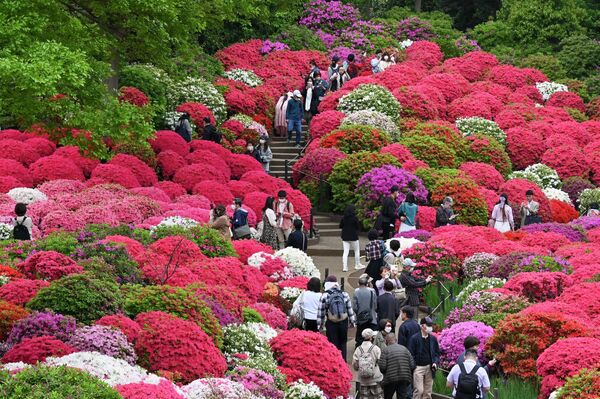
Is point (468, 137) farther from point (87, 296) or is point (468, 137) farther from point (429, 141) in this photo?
point (87, 296)

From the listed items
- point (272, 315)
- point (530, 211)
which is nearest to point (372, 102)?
point (530, 211)

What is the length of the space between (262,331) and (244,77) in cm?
2252

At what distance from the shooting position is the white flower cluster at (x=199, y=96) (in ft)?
124

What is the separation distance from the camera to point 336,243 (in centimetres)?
3067

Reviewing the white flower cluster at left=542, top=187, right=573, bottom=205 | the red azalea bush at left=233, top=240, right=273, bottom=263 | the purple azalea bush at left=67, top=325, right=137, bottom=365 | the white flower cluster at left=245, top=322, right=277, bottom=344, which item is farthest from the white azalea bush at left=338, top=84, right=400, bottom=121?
the purple azalea bush at left=67, top=325, right=137, bottom=365

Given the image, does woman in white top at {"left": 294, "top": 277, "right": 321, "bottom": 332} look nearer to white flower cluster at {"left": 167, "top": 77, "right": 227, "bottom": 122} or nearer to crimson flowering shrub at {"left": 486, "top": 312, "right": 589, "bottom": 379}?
crimson flowering shrub at {"left": 486, "top": 312, "right": 589, "bottom": 379}

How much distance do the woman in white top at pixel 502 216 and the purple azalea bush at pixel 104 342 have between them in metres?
14.6

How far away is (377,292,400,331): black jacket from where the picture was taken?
21.2 metres

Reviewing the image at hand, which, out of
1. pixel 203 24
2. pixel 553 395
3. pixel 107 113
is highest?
pixel 203 24

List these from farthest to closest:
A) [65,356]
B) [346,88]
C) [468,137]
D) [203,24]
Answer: [346,88] → [468,137] → [203,24] → [65,356]

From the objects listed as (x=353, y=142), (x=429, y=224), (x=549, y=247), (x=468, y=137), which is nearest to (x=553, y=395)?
(x=549, y=247)

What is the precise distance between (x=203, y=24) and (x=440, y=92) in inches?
→ 386

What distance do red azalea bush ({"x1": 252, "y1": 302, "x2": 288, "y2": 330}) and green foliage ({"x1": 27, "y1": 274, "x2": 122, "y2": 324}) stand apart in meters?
3.41

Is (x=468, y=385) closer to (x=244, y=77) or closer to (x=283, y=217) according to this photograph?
(x=283, y=217)
